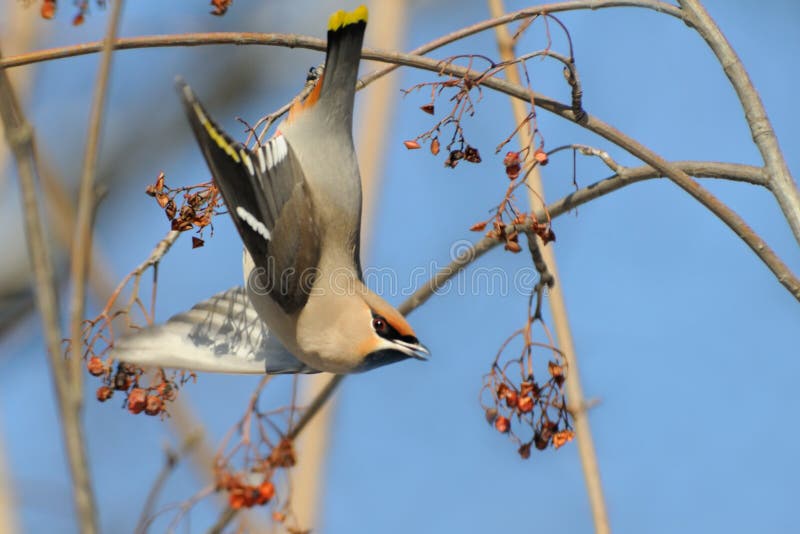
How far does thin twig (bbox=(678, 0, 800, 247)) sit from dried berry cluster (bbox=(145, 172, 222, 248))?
1.42 metres

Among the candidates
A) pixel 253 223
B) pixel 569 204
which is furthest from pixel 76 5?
pixel 569 204

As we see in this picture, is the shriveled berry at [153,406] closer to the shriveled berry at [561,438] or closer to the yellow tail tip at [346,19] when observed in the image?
the shriveled berry at [561,438]

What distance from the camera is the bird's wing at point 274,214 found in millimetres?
2920

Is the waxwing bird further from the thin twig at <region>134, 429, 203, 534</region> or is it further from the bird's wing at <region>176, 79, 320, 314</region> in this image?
the thin twig at <region>134, 429, 203, 534</region>

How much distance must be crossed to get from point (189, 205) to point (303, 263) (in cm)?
52

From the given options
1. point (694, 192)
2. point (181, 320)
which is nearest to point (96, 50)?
point (181, 320)

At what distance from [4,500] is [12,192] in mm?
1291

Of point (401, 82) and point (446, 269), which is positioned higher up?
point (401, 82)

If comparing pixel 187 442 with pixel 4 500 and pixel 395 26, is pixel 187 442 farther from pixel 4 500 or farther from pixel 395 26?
pixel 395 26

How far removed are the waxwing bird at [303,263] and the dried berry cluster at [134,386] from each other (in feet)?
0.36

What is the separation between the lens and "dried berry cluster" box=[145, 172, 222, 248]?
2889 mm

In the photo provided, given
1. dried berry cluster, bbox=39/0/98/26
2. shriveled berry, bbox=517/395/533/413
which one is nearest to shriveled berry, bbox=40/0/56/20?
dried berry cluster, bbox=39/0/98/26

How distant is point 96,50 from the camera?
243 cm

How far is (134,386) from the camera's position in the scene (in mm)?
2904
